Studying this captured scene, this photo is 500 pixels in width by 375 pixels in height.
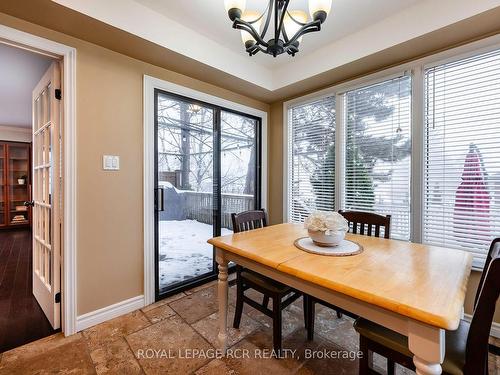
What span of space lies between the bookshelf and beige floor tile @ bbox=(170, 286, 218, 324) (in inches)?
217

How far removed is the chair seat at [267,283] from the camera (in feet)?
5.34

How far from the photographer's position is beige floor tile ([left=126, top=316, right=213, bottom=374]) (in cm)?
153

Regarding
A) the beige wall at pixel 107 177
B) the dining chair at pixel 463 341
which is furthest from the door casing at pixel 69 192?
the dining chair at pixel 463 341

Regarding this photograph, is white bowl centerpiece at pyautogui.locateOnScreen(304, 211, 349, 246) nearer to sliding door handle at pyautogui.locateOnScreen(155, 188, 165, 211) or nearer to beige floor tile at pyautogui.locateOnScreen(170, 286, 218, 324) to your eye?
beige floor tile at pyautogui.locateOnScreen(170, 286, 218, 324)

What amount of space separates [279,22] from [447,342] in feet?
5.76

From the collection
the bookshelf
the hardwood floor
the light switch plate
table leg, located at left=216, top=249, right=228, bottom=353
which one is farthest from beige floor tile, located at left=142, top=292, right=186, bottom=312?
the bookshelf

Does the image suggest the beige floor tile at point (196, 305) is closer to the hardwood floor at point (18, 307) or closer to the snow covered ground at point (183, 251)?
the snow covered ground at point (183, 251)

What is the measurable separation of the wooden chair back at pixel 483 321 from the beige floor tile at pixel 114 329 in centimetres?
203

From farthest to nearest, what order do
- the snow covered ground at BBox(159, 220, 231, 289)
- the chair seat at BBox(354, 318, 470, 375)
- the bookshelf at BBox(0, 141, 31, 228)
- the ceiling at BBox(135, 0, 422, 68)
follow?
1. the bookshelf at BBox(0, 141, 31, 228)
2. the snow covered ground at BBox(159, 220, 231, 289)
3. the ceiling at BBox(135, 0, 422, 68)
4. the chair seat at BBox(354, 318, 470, 375)

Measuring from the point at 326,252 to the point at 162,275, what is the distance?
6.00 ft

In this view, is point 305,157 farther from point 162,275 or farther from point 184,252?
point 162,275

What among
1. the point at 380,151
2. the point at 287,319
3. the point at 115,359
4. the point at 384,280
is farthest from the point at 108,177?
the point at 380,151

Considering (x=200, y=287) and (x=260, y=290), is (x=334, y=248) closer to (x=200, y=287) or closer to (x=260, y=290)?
(x=260, y=290)

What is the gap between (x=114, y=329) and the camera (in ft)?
6.28
